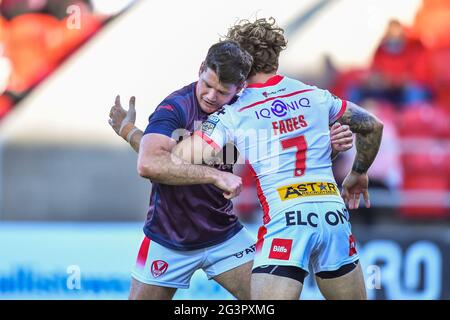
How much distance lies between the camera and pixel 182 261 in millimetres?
5211

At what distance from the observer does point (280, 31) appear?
4938 mm

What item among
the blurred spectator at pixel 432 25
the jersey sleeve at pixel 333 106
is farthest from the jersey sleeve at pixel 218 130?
the blurred spectator at pixel 432 25

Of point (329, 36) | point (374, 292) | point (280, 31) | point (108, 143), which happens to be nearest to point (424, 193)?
point (374, 292)

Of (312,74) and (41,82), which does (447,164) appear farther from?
(41,82)

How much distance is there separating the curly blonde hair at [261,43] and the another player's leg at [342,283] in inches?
41.5

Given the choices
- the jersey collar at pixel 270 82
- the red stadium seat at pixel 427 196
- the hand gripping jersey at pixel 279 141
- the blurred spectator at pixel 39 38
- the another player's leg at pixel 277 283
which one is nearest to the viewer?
the another player's leg at pixel 277 283

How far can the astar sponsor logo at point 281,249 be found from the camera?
4.52m

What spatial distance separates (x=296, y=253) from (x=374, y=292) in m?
4.26

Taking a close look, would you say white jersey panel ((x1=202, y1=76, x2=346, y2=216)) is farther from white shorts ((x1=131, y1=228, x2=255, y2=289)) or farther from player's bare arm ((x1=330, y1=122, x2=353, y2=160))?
white shorts ((x1=131, y1=228, x2=255, y2=289))

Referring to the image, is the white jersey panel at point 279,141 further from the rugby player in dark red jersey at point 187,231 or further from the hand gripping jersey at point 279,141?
the rugby player in dark red jersey at point 187,231

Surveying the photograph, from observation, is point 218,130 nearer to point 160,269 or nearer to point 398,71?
point 160,269

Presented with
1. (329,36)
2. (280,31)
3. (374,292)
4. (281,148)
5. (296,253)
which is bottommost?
(374,292)

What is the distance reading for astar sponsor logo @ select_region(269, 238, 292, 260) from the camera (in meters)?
4.52
